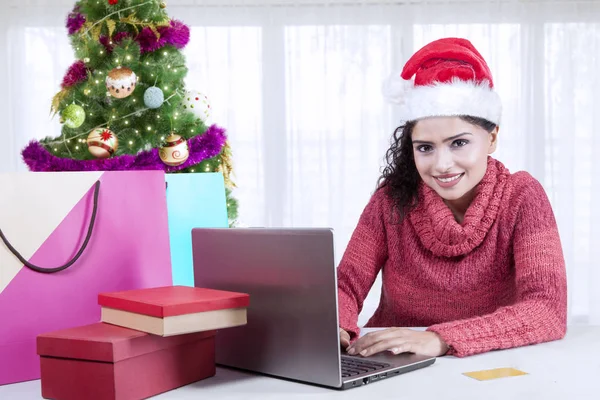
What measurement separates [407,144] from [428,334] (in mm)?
646

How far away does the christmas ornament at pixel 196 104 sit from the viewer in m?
2.09

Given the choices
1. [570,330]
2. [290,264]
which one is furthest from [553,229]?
[290,264]

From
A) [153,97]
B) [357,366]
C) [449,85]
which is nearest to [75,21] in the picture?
[153,97]

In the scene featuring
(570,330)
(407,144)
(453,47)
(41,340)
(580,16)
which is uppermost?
(580,16)

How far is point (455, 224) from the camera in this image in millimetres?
1449

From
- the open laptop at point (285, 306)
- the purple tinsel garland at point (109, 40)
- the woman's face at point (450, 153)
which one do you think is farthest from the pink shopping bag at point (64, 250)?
the purple tinsel garland at point (109, 40)

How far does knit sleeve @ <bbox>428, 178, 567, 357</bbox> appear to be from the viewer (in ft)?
3.70

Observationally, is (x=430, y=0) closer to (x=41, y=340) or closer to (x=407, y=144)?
Result: (x=407, y=144)

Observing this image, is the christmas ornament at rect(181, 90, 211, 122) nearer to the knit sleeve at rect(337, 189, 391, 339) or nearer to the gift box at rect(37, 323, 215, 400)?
the knit sleeve at rect(337, 189, 391, 339)

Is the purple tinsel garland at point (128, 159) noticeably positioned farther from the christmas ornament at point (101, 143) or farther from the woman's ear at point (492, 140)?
the woman's ear at point (492, 140)

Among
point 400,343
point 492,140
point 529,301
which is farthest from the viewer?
point 492,140

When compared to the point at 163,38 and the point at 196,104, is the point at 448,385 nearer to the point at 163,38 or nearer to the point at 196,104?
the point at 196,104

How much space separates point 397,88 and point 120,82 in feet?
2.80

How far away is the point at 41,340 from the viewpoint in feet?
3.01
